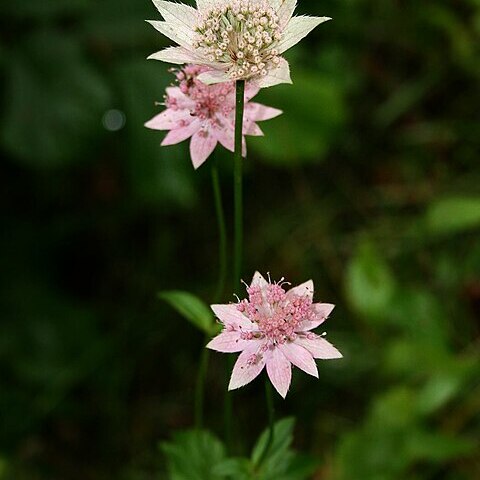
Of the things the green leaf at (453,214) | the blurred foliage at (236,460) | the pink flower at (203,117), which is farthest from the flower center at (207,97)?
the green leaf at (453,214)

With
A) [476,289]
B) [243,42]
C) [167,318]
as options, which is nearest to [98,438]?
[167,318]

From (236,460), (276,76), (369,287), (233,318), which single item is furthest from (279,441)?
(369,287)

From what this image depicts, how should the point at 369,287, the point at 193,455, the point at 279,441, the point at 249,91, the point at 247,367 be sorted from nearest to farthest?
the point at 247,367, the point at 249,91, the point at 279,441, the point at 193,455, the point at 369,287

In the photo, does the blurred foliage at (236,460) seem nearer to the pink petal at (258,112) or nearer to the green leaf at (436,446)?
the pink petal at (258,112)

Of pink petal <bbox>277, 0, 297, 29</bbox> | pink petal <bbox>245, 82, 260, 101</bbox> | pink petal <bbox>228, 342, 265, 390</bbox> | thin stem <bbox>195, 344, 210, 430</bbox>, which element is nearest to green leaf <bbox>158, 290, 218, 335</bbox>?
thin stem <bbox>195, 344, 210, 430</bbox>

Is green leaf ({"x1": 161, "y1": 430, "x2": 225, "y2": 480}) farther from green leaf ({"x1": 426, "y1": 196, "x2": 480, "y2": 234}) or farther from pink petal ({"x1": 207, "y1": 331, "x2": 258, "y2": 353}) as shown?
green leaf ({"x1": 426, "y1": 196, "x2": 480, "y2": 234})

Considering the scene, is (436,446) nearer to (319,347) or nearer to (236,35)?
(319,347)
